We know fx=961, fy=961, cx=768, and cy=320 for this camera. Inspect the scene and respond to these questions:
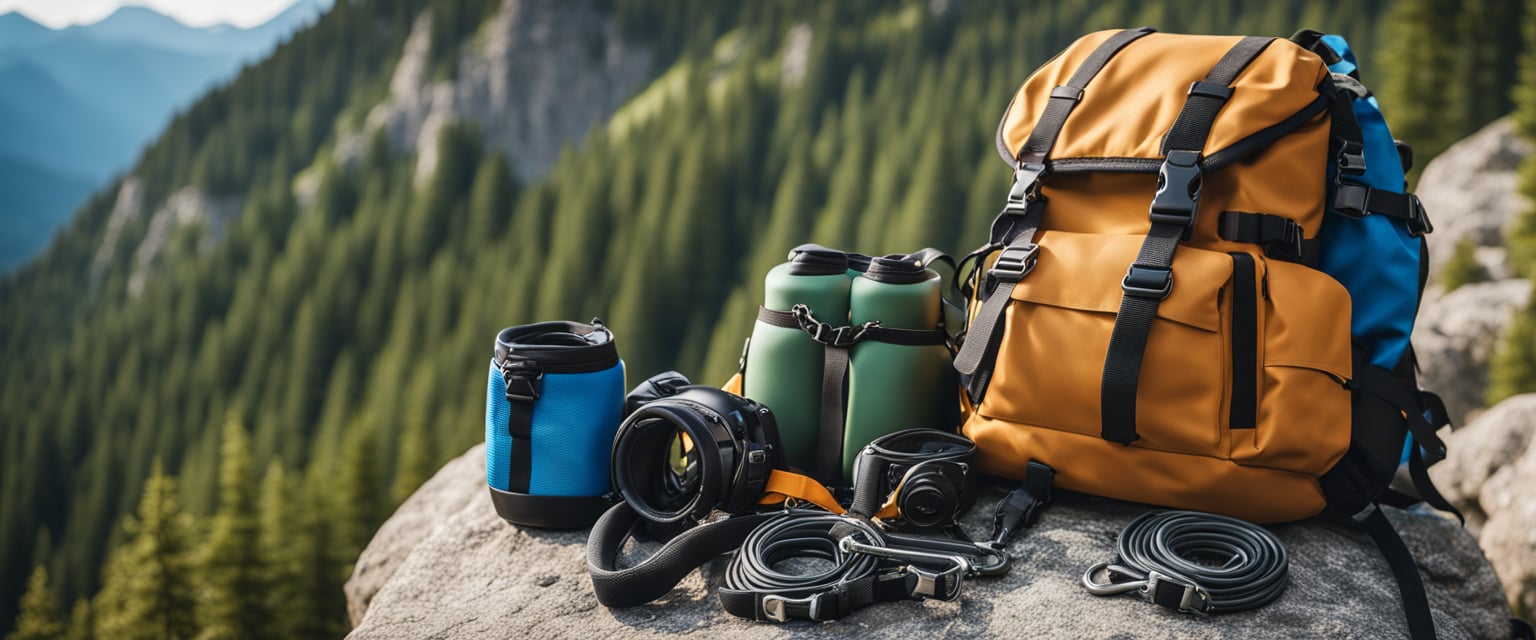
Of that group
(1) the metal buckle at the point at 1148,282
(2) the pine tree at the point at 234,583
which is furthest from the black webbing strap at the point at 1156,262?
(2) the pine tree at the point at 234,583

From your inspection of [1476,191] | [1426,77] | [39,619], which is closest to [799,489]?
[1476,191]

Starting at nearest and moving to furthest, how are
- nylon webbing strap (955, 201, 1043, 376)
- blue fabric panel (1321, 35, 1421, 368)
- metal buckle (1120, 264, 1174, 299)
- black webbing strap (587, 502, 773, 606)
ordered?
black webbing strap (587, 502, 773, 606), metal buckle (1120, 264, 1174, 299), blue fabric panel (1321, 35, 1421, 368), nylon webbing strap (955, 201, 1043, 376)

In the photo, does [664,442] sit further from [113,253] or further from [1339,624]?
[113,253]

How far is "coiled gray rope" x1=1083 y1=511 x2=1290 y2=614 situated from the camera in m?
A: 3.07

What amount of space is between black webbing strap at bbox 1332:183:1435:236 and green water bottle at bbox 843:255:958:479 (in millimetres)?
1553

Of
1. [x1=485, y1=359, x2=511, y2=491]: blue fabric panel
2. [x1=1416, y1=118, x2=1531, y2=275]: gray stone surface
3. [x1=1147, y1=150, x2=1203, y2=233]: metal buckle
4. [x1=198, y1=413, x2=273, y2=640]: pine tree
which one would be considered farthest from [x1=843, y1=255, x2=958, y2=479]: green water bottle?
[x1=198, y1=413, x2=273, y2=640]: pine tree

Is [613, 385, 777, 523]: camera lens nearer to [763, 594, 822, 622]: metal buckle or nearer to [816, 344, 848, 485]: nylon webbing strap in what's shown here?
[816, 344, 848, 485]: nylon webbing strap

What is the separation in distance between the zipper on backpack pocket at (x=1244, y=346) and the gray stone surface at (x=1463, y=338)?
18.2 meters

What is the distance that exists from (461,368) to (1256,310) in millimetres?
54888

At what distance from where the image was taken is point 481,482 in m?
5.24

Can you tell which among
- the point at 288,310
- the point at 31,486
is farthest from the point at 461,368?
the point at 31,486

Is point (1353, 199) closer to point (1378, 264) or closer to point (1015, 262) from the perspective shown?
point (1378, 264)

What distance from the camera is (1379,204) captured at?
3711mm

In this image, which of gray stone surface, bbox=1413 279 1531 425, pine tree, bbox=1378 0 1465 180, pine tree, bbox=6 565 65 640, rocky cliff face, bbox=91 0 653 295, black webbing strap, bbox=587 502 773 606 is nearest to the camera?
black webbing strap, bbox=587 502 773 606
